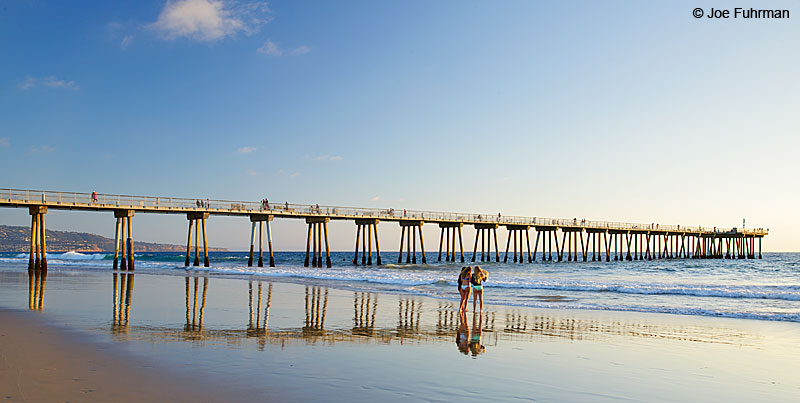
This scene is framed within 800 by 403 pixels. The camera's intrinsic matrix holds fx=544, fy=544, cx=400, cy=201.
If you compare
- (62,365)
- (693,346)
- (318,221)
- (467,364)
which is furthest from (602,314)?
(318,221)

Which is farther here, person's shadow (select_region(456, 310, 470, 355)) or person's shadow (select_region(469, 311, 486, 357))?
person's shadow (select_region(456, 310, 470, 355))

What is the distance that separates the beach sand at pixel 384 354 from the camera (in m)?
5.99

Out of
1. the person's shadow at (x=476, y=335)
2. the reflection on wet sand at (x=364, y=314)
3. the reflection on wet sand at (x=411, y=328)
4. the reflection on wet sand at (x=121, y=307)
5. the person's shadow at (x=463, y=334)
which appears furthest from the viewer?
the reflection on wet sand at (x=364, y=314)

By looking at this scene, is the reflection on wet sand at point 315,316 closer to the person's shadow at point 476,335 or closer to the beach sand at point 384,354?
the beach sand at point 384,354

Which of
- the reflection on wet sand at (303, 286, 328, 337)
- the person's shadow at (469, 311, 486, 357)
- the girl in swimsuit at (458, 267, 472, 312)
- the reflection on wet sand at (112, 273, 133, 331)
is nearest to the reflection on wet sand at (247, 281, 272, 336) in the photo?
the reflection on wet sand at (303, 286, 328, 337)

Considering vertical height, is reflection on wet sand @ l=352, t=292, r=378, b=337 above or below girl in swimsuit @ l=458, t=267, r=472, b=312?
below

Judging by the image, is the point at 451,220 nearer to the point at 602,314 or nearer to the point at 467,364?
the point at 602,314

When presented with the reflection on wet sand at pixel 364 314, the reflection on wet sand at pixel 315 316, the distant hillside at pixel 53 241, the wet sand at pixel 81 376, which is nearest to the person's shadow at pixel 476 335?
the reflection on wet sand at pixel 364 314

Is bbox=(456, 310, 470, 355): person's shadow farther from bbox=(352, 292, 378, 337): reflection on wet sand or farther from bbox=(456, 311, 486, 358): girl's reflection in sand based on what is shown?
bbox=(352, 292, 378, 337): reflection on wet sand

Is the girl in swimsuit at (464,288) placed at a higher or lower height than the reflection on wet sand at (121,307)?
higher

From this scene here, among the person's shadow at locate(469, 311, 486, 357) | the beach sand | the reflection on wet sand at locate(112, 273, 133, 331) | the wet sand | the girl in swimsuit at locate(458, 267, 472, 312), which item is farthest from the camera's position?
the girl in swimsuit at locate(458, 267, 472, 312)

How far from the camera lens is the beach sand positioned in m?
5.99

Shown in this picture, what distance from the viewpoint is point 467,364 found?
7582 mm

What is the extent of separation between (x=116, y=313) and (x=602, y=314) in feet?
40.3
